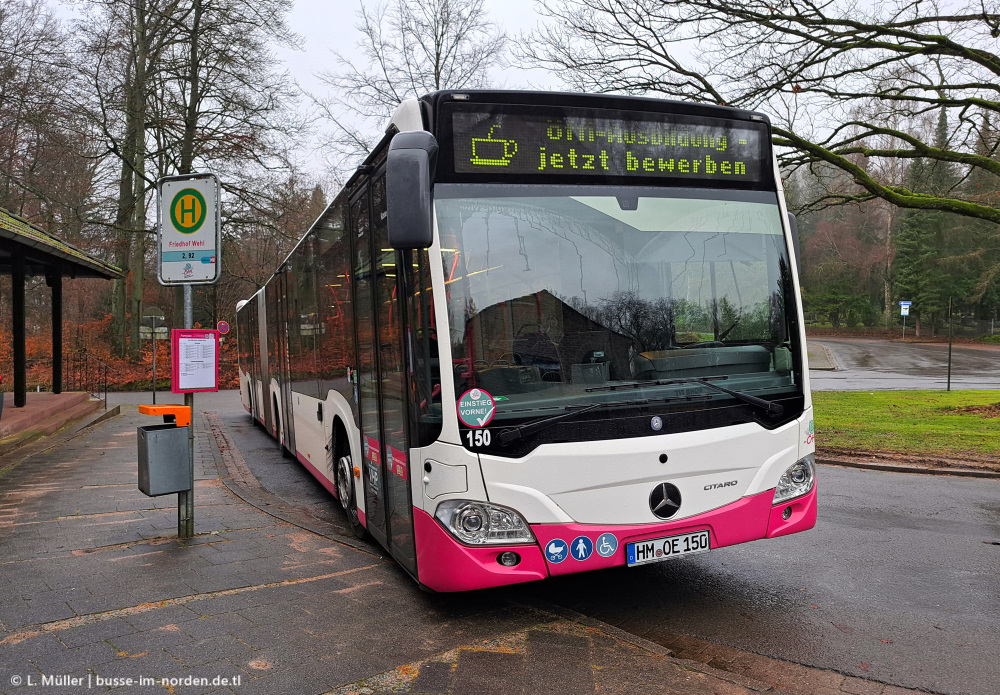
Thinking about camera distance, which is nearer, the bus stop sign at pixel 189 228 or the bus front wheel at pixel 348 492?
the bus front wheel at pixel 348 492

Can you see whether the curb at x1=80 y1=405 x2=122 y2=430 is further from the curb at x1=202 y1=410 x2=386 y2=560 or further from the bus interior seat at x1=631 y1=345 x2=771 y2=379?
the bus interior seat at x1=631 y1=345 x2=771 y2=379

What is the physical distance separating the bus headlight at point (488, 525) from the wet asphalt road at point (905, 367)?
2188 centimetres

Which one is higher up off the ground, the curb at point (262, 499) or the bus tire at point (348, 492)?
the bus tire at point (348, 492)

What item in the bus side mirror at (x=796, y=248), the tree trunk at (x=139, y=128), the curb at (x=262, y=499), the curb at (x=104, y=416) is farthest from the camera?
the tree trunk at (x=139, y=128)

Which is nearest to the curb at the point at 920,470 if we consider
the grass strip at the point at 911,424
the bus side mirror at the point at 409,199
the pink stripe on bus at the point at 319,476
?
the grass strip at the point at 911,424

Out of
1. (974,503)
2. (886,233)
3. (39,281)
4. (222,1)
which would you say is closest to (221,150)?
(222,1)

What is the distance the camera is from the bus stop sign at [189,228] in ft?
22.4

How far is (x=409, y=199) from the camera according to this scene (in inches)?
162

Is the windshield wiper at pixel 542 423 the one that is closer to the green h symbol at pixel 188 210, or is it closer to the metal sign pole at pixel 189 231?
the metal sign pole at pixel 189 231

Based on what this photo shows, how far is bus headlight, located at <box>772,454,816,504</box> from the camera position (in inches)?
193

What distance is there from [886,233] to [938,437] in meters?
54.5

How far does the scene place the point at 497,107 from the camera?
455cm

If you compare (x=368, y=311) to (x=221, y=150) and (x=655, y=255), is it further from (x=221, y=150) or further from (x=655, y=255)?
(x=221, y=150)

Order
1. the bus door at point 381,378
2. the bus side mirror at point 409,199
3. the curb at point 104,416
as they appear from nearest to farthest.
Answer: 1. the bus side mirror at point 409,199
2. the bus door at point 381,378
3. the curb at point 104,416
